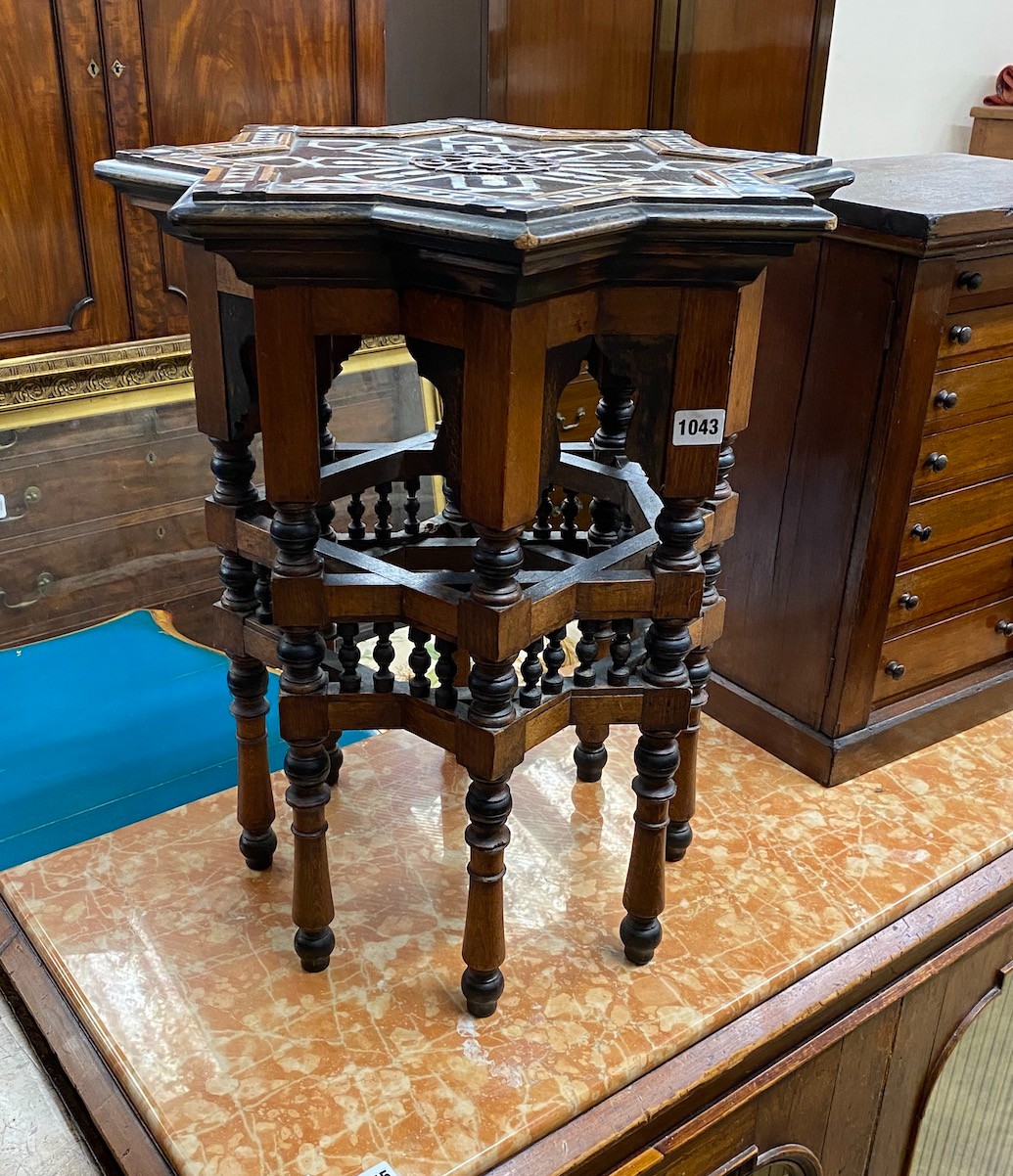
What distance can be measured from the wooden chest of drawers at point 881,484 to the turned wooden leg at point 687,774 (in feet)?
0.79

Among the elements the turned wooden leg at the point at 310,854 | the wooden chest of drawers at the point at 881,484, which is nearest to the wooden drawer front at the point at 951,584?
the wooden chest of drawers at the point at 881,484

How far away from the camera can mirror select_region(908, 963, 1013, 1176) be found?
1.41m

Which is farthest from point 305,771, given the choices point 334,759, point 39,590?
point 39,590

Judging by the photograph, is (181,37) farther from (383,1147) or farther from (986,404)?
(383,1147)

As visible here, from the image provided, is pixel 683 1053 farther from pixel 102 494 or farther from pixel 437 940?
pixel 102 494

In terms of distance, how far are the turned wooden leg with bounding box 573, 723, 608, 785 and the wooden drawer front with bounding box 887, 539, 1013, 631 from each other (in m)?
0.38

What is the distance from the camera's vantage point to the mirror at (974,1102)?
141 centimetres

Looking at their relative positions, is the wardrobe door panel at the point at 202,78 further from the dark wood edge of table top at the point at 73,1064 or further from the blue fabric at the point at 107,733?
the dark wood edge of table top at the point at 73,1064

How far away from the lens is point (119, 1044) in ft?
3.30

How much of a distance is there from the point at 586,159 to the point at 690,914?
0.75 metres

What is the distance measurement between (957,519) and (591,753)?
53cm

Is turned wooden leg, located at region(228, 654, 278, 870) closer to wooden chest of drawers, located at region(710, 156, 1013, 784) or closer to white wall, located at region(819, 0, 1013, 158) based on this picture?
wooden chest of drawers, located at region(710, 156, 1013, 784)

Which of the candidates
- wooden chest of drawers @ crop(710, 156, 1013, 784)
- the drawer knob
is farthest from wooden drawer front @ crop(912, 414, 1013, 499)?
the drawer knob

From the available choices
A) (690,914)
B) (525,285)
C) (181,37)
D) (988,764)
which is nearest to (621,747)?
(690,914)
